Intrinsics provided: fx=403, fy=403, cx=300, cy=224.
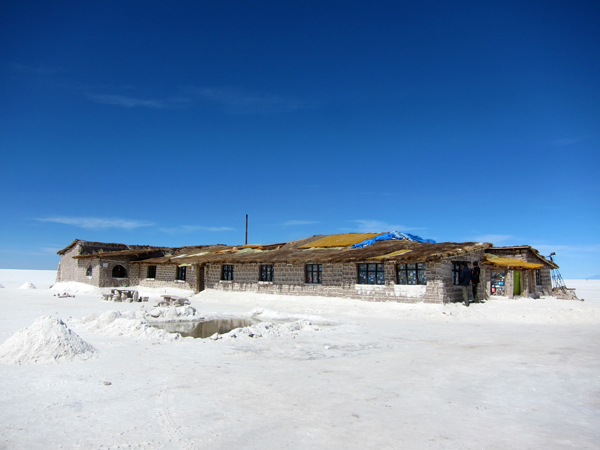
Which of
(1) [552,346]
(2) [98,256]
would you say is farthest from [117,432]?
(2) [98,256]

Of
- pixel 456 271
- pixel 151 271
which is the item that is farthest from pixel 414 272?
pixel 151 271

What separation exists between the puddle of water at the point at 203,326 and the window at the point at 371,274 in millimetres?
7176

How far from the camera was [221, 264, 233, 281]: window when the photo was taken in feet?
93.0

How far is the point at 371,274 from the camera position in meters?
20.7

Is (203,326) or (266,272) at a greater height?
(266,272)

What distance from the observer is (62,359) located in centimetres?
782

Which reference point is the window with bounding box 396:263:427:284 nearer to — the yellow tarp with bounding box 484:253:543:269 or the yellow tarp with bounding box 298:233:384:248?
the yellow tarp with bounding box 484:253:543:269

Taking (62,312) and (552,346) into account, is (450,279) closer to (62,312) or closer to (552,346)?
(552,346)

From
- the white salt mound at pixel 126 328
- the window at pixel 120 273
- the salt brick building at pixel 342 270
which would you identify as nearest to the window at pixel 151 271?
the salt brick building at pixel 342 270

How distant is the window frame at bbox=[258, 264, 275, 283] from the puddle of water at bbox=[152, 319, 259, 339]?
9.60 meters

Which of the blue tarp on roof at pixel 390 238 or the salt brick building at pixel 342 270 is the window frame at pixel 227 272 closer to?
the salt brick building at pixel 342 270

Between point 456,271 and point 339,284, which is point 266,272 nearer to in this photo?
point 339,284

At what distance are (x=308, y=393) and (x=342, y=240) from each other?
920 inches

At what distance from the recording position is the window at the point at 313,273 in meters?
23.3
